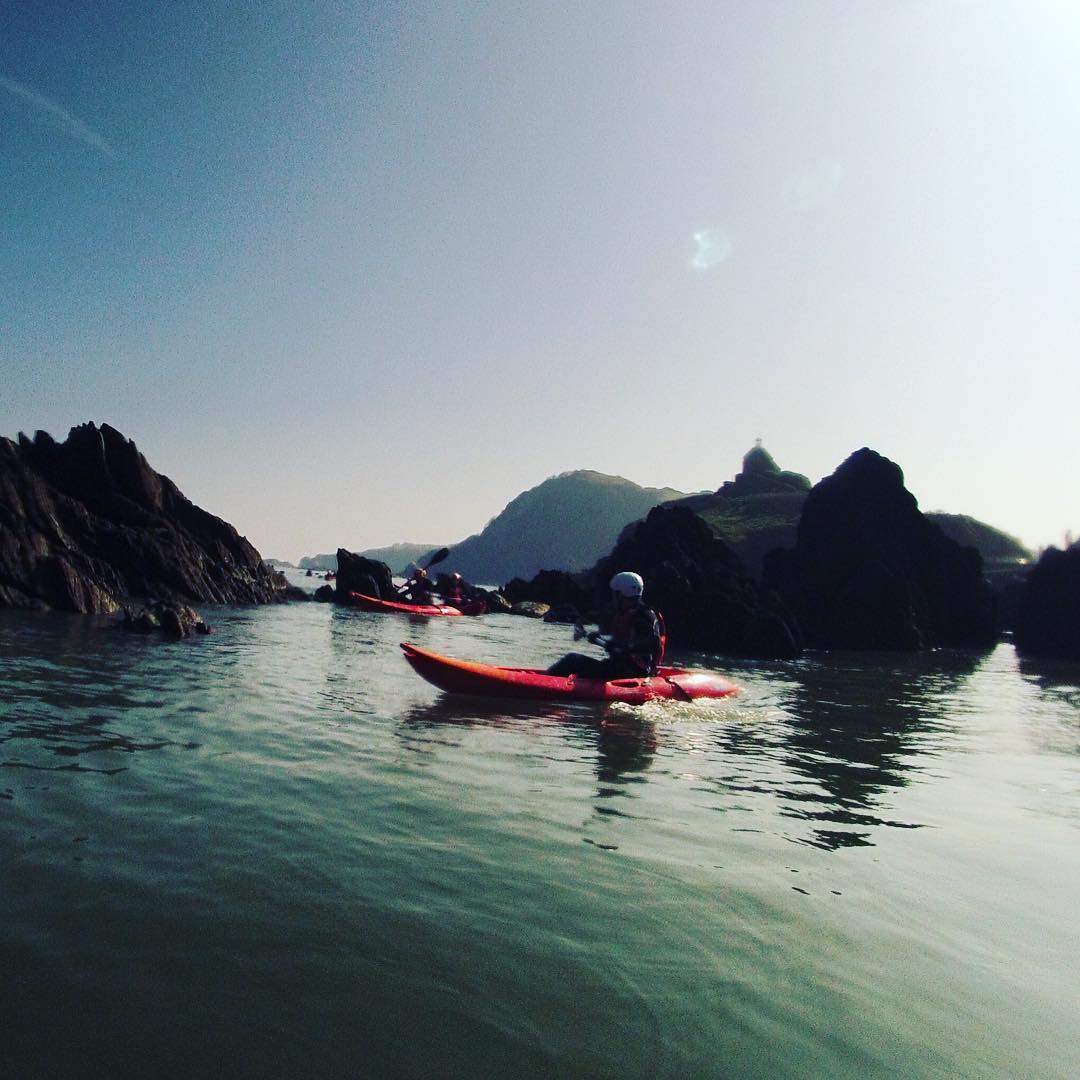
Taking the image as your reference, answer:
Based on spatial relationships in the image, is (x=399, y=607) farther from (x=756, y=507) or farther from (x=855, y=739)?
(x=756, y=507)

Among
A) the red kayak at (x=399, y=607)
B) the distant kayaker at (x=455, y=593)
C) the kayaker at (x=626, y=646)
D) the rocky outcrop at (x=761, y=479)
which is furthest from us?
the rocky outcrop at (x=761, y=479)

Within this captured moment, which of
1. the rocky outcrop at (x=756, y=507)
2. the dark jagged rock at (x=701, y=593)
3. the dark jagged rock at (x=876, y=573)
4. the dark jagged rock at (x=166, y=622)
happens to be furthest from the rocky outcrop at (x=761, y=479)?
the dark jagged rock at (x=166, y=622)

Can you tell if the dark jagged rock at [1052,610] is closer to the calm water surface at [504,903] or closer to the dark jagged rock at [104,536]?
the calm water surface at [504,903]

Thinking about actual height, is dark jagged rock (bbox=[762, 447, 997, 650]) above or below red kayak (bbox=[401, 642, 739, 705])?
above

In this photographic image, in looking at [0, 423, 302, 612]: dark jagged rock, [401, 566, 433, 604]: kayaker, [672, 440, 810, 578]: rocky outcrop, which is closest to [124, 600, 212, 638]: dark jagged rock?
[0, 423, 302, 612]: dark jagged rock

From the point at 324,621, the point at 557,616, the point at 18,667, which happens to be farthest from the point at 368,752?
the point at 557,616

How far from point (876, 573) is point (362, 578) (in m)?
36.3

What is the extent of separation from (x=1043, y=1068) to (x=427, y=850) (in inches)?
164

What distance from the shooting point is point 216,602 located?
4069cm

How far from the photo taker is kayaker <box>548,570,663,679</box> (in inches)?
605

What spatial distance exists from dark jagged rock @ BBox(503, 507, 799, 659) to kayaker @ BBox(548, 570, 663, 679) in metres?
21.7

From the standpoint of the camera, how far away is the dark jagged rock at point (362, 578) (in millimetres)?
51094

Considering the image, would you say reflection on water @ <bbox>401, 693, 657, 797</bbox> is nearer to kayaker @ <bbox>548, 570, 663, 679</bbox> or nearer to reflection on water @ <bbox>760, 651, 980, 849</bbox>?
kayaker @ <bbox>548, 570, 663, 679</bbox>

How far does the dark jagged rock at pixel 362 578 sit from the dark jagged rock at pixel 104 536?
438 centimetres
